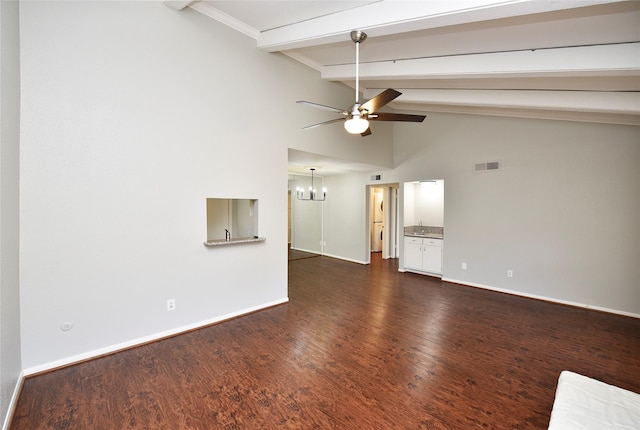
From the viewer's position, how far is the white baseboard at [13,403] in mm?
1910

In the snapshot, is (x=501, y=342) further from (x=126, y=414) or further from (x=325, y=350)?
(x=126, y=414)

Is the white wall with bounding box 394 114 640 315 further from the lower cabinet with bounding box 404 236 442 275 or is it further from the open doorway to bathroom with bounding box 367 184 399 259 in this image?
the open doorway to bathroom with bounding box 367 184 399 259

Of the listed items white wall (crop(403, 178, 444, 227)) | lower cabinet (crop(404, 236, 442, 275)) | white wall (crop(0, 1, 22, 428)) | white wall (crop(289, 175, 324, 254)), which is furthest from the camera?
white wall (crop(289, 175, 324, 254))

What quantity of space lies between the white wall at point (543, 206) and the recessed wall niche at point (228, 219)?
12.9ft

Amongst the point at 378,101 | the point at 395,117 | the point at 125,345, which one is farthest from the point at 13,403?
the point at 395,117

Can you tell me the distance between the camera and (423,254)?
20.6 feet

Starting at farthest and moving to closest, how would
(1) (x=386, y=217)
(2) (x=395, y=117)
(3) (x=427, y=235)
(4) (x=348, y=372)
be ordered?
(1) (x=386, y=217)
(3) (x=427, y=235)
(2) (x=395, y=117)
(4) (x=348, y=372)

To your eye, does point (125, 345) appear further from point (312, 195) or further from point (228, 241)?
point (312, 195)

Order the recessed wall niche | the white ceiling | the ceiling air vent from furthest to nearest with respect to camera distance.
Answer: the ceiling air vent < the recessed wall niche < the white ceiling

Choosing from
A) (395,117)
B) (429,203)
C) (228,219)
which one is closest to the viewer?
(395,117)

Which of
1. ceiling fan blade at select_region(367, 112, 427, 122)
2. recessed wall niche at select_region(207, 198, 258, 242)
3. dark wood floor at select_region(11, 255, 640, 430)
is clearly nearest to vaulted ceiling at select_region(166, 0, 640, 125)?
ceiling fan blade at select_region(367, 112, 427, 122)

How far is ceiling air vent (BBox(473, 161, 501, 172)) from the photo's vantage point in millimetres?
5121

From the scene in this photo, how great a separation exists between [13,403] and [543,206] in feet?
21.8

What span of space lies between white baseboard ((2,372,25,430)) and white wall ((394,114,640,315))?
6.14 metres
